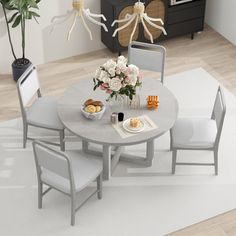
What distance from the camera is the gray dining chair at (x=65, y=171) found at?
4.95 meters

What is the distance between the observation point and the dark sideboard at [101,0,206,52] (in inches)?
286

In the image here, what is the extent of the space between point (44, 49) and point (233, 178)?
10.0 feet

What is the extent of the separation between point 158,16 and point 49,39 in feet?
4.71

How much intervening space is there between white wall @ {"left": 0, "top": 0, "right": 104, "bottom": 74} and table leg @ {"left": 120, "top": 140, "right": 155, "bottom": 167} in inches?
85.0

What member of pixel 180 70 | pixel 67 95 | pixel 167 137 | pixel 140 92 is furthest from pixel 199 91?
pixel 67 95

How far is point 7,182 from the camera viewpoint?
579cm

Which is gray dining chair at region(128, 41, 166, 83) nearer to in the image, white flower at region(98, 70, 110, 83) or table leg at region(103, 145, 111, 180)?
white flower at region(98, 70, 110, 83)

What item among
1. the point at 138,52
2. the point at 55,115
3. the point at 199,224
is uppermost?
the point at 138,52

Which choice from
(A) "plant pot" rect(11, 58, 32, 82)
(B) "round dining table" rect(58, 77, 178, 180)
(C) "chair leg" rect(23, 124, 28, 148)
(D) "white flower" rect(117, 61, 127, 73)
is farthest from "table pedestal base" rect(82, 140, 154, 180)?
(A) "plant pot" rect(11, 58, 32, 82)

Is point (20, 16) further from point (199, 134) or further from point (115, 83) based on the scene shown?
point (199, 134)

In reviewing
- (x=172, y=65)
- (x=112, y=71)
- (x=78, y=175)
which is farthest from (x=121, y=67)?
(x=172, y=65)

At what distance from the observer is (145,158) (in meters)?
6.03

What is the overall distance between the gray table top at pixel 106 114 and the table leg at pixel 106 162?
23cm

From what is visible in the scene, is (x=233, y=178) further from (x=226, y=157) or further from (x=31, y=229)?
(x=31, y=229)
